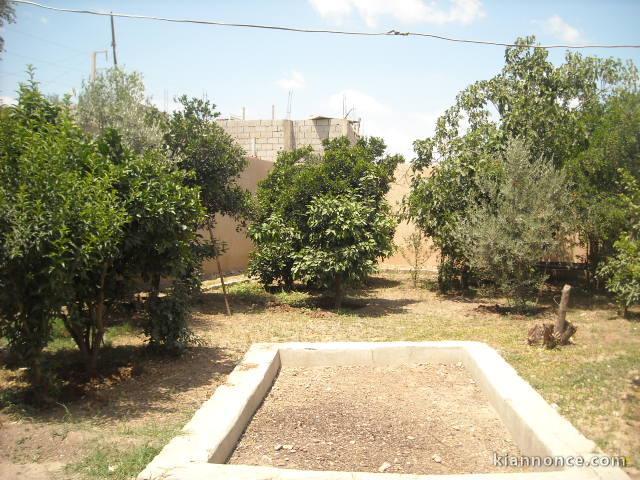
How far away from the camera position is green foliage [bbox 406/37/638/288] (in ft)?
37.1

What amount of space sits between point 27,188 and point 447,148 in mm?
9442

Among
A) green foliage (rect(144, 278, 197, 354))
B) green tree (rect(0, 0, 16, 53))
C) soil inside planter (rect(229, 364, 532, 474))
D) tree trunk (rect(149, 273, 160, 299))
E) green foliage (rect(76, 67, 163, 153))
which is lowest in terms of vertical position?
soil inside planter (rect(229, 364, 532, 474))

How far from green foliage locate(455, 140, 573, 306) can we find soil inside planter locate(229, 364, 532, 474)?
405cm

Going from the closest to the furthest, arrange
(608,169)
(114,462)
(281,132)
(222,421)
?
(114,462) < (222,421) < (608,169) < (281,132)

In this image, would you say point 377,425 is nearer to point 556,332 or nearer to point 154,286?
point 154,286

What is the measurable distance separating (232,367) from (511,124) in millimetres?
8108

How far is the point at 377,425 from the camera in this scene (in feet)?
15.9

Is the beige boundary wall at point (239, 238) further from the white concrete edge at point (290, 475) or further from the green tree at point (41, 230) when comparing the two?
the white concrete edge at point (290, 475)

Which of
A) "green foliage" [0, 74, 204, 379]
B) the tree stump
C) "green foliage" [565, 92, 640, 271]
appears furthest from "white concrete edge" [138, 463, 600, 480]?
"green foliage" [565, 92, 640, 271]

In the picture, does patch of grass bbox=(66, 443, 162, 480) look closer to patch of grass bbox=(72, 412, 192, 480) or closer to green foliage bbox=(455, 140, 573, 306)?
patch of grass bbox=(72, 412, 192, 480)

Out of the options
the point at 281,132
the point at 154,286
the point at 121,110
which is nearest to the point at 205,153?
the point at 121,110

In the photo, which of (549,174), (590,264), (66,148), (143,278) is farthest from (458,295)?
(66,148)

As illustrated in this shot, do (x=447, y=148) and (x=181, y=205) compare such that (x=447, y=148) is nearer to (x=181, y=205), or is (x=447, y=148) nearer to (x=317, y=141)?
(x=317, y=141)

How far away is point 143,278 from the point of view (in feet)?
20.5
